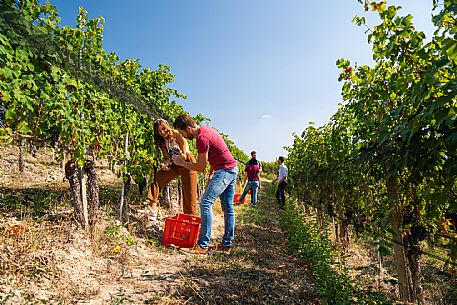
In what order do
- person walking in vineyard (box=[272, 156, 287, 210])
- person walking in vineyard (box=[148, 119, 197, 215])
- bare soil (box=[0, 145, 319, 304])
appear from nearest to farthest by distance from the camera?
bare soil (box=[0, 145, 319, 304]), person walking in vineyard (box=[148, 119, 197, 215]), person walking in vineyard (box=[272, 156, 287, 210])

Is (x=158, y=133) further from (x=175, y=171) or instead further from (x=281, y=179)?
(x=281, y=179)

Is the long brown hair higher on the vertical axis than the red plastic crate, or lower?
higher

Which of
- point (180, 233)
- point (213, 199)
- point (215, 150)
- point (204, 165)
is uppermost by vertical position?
point (215, 150)

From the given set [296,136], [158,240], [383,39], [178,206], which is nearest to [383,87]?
[383,39]

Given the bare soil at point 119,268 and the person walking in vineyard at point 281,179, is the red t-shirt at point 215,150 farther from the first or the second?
the person walking in vineyard at point 281,179

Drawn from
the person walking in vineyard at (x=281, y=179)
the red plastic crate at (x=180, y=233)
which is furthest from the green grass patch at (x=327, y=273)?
the person walking in vineyard at (x=281, y=179)

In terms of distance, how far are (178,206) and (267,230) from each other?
2358 millimetres

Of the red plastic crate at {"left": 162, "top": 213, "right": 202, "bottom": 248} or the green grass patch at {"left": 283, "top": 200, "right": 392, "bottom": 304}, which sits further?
the red plastic crate at {"left": 162, "top": 213, "right": 202, "bottom": 248}

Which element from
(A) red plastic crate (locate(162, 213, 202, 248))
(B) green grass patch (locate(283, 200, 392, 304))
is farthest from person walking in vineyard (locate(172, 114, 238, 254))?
(B) green grass patch (locate(283, 200, 392, 304))

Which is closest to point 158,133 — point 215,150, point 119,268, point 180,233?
point 215,150

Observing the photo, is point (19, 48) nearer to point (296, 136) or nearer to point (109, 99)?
point (109, 99)

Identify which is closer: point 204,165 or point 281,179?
point 204,165

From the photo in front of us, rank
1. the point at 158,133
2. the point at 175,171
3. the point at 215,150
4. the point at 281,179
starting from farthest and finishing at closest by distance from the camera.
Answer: the point at 281,179, the point at 175,171, the point at 158,133, the point at 215,150

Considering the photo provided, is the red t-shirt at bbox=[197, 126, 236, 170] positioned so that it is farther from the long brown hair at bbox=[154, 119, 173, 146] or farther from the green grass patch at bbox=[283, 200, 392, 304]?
the green grass patch at bbox=[283, 200, 392, 304]
